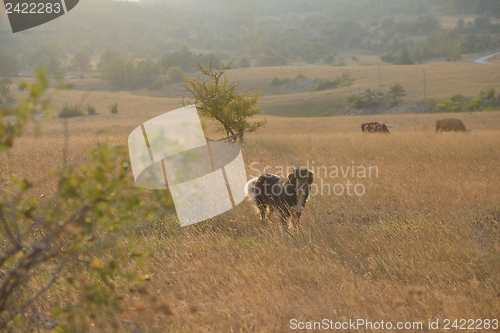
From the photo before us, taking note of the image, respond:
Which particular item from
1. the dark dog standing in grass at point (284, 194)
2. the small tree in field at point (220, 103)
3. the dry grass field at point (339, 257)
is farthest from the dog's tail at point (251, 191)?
the small tree in field at point (220, 103)

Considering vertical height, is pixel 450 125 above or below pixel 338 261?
below

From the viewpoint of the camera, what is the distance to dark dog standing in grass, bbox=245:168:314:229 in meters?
7.04

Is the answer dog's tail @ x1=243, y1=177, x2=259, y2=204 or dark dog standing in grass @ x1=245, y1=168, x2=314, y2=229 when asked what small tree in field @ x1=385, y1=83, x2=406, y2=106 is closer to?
dog's tail @ x1=243, y1=177, x2=259, y2=204

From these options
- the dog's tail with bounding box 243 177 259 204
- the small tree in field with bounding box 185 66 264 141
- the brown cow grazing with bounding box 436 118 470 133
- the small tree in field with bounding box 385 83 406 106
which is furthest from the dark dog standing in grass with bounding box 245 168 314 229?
the small tree in field with bounding box 385 83 406 106

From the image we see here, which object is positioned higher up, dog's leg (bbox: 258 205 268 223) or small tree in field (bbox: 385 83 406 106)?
dog's leg (bbox: 258 205 268 223)

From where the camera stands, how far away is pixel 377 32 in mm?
192750

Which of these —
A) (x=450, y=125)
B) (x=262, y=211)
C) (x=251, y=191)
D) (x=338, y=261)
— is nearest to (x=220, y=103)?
(x=251, y=191)

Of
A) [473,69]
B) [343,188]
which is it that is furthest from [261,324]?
[473,69]

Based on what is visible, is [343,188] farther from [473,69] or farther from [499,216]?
[473,69]

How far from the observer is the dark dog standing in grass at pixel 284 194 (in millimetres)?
7039

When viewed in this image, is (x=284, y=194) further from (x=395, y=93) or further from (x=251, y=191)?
(x=395, y=93)

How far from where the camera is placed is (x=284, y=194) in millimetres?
7359

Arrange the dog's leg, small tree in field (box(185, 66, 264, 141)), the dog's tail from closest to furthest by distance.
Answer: the dog's leg, the dog's tail, small tree in field (box(185, 66, 264, 141))

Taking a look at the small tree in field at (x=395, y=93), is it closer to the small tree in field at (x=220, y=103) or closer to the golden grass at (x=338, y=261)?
the small tree in field at (x=220, y=103)
